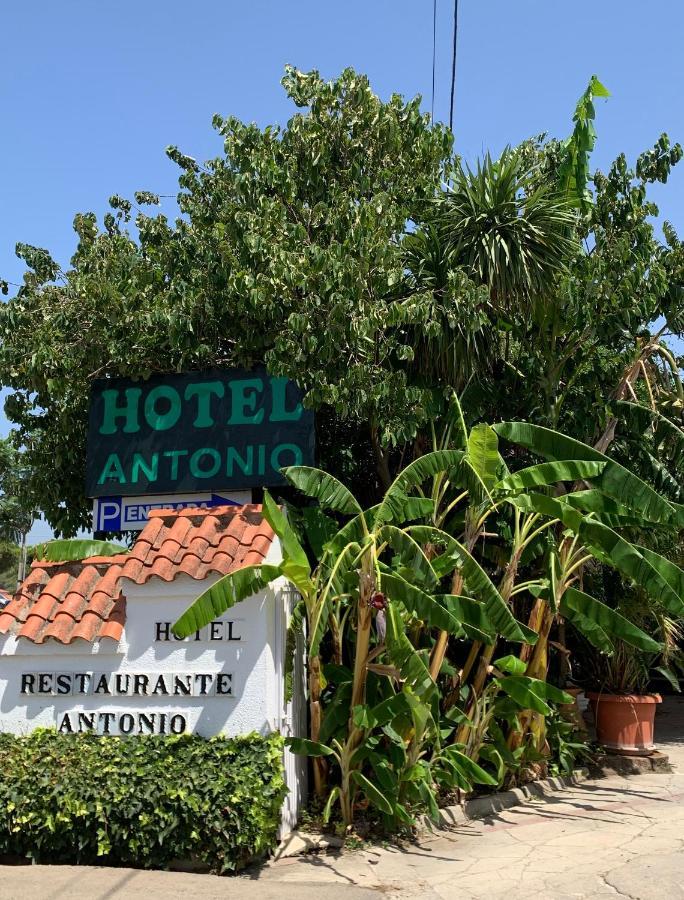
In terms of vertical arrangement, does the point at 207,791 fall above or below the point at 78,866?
above

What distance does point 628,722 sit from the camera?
1267 cm

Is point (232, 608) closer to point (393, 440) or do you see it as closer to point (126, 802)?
point (126, 802)

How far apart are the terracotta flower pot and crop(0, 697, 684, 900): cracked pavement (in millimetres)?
2402

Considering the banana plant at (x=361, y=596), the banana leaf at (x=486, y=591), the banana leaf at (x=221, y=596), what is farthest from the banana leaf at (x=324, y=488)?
the banana leaf at (x=221, y=596)

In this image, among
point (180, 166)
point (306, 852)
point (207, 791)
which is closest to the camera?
point (207, 791)

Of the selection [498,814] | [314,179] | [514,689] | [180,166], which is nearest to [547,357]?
[314,179]

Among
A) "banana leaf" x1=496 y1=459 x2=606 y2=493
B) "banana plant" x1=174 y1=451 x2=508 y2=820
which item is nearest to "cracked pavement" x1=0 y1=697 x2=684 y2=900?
"banana plant" x1=174 y1=451 x2=508 y2=820

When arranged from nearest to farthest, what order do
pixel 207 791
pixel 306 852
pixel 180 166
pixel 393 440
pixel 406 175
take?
pixel 207 791 < pixel 306 852 < pixel 393 440 < pixel 406 175 < pixel 180 166

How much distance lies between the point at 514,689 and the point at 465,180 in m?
6.64

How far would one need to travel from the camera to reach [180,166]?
1518 centimetres

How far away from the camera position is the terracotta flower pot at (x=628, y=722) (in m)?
12.6

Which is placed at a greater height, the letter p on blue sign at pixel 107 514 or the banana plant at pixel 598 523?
the letter p on blue sign at pixel 107 514

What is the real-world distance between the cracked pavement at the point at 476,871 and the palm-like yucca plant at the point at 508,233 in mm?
6555

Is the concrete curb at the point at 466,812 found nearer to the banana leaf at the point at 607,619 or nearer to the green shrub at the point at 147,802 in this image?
the green shrub at the point at 147,802
